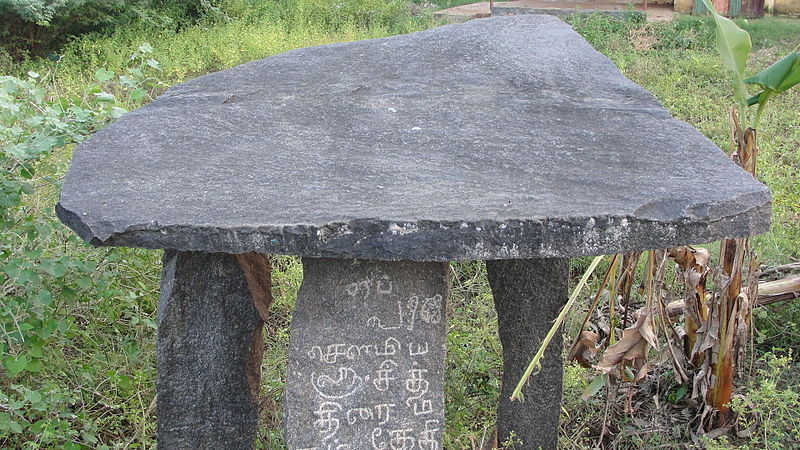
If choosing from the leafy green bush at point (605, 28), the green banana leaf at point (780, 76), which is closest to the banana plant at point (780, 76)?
the green banana leaf at point (780, 76)

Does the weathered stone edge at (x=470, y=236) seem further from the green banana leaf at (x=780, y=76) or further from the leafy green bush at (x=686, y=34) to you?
the leafy green bush at (x=686, y=34)

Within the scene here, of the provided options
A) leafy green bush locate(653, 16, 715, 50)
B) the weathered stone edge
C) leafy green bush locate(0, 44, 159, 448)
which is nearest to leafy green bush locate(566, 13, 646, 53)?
leafy green bush locate(653, 16, 715, 50)

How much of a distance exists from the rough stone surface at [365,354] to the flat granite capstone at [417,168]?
321 millimetres

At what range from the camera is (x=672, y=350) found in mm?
2832

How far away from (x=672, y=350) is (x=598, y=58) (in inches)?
39.3

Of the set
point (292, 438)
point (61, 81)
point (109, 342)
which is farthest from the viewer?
point (61, 81)

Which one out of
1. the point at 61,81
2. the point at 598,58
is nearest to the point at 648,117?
the point at 598,58

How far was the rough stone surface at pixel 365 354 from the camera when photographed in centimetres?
213

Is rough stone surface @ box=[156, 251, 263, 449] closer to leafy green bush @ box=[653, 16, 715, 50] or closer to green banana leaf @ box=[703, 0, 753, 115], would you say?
green banana leaf @ box=[703, 0, 753, 115]

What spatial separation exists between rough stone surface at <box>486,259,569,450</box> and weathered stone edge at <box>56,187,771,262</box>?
2.57ft

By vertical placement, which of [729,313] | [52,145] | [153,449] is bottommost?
[153,449]

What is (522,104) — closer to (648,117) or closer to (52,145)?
(648,117)

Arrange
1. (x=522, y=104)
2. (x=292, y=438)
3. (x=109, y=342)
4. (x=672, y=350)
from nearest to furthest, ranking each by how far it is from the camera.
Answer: (x=292, y=438)
(x=522, y=104)
(x=672, y=350)
(x=109, y=342)

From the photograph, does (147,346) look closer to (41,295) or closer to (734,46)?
(41,295)
